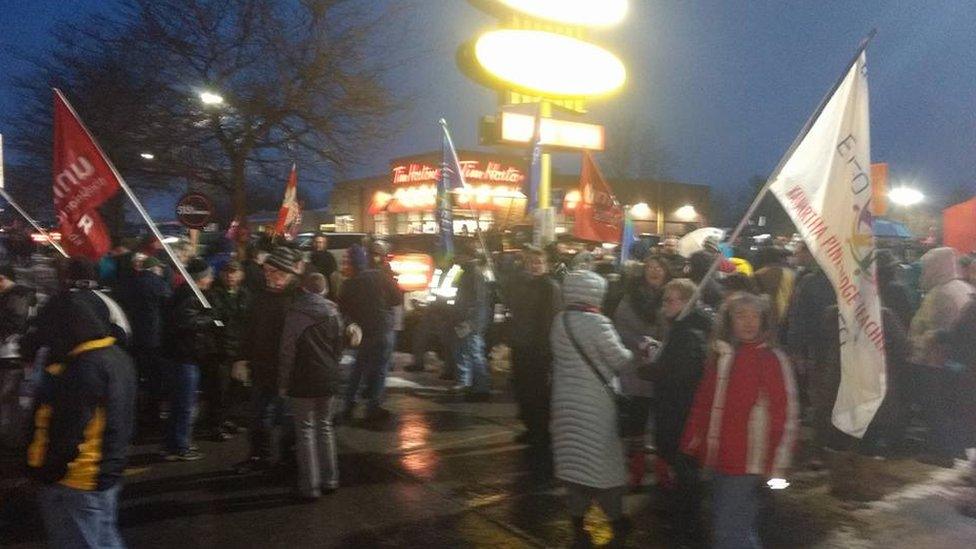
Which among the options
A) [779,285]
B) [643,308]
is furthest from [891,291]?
[643,308]

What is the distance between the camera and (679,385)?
16.4 ft

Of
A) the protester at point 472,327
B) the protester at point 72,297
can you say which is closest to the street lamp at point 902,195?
the protester at point 472,327

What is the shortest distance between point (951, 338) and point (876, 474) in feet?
4.13

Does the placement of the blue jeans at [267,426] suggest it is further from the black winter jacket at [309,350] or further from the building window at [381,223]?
the building window at [381,223]

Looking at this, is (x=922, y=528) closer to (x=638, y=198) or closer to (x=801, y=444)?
(x=801, y=444)

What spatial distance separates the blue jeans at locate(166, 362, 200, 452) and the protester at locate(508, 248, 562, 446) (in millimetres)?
2758

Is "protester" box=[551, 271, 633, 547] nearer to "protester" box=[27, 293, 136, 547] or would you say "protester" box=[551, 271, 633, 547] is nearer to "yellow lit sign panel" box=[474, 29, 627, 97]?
"protester" box=[27, 293, 136, 547]

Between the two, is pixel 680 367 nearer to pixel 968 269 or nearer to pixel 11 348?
pixel 968 269

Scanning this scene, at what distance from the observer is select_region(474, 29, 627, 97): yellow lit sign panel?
45.7 ft

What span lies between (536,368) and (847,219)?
3.37 meters

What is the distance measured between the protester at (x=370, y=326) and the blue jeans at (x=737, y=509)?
4.88 m

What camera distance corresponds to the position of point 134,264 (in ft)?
24.3

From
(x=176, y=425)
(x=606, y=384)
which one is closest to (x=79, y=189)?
(x=176, y=425)

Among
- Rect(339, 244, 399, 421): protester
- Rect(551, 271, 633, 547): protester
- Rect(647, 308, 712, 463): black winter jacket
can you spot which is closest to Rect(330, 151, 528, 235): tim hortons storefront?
Rect(339, 244, 399, 421): protester
